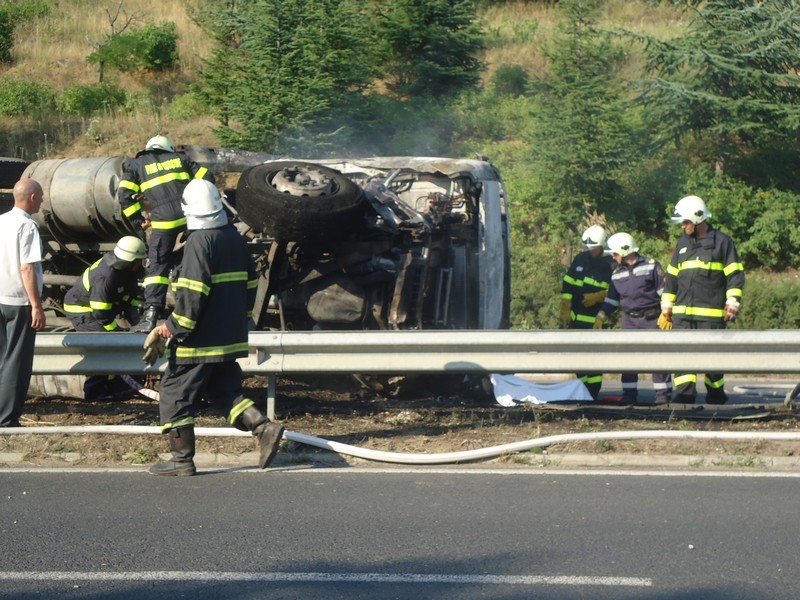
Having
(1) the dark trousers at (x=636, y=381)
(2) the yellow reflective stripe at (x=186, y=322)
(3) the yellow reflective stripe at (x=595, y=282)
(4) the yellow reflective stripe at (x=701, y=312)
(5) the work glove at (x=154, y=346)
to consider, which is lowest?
(1) the dark trousers at (x=636, y=381)

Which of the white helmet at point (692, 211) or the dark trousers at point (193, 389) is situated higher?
the white helmet at point (692, 211)

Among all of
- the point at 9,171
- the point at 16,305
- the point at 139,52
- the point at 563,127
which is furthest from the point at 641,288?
the point at 139,52

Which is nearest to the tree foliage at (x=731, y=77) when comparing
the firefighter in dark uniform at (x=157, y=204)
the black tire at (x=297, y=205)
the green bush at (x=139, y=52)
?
the green bush at (x=139, y=52)

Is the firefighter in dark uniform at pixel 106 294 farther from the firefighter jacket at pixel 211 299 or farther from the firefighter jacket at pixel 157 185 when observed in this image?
the firefighter jacket at pixel 211 299

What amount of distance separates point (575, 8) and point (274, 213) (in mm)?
16196

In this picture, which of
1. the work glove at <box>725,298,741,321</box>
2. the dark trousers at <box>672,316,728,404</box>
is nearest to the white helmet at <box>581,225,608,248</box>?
the dark trousers at <box>672,316,728,404</box>

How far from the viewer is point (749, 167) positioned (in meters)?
21.0

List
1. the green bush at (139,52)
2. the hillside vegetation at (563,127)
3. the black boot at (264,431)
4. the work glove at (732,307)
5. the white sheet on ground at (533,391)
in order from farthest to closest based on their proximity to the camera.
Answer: the green bush at (139,52), the hillside vegetation at (563,127), the white sheet on ground at (533,391), the work glove at (732,307), the black boot at (264,431)

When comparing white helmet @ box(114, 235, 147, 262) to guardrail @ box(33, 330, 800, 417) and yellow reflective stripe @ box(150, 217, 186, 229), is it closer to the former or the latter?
yellow reflective stripe @ box(150, 217, 186, 229)

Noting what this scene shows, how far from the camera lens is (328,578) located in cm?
418

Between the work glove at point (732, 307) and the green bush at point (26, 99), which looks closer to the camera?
the work glove at point (732, 307)

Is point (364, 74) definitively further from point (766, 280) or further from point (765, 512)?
point (765, 512)

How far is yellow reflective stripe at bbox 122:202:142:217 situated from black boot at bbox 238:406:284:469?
2709 mm

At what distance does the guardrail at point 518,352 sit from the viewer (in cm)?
662
